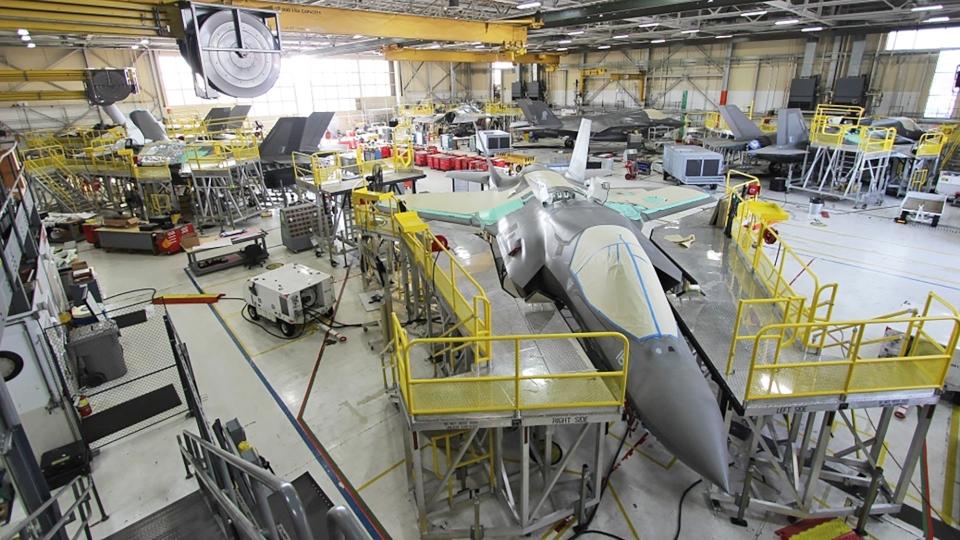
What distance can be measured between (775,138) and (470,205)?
23920 millimetres

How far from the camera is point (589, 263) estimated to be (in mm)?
7715

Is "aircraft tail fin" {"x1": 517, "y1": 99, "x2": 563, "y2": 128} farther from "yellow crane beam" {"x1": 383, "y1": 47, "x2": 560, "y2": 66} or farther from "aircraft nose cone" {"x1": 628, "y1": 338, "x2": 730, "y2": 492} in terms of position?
"aircraft nose cone" {"x1": 628, "y1": 338, "x2": 730, "y2": 492}

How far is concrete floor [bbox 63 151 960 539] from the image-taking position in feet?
23.8

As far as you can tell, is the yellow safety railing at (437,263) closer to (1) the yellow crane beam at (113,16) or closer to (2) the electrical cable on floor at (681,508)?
(2) the electrical cable on floor at (681,508)

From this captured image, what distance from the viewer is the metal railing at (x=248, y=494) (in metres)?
3.03

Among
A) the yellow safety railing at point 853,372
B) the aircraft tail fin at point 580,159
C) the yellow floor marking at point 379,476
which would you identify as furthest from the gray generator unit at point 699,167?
the yellow floor marking at point 379,476

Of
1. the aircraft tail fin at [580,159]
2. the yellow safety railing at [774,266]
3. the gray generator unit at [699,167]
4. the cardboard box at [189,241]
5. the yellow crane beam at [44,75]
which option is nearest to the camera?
the yellow safety railing at [774,266]

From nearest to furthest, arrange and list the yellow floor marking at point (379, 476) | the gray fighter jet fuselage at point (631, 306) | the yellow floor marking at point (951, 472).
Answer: the gray fighter jet fuselage at point (631, 306)
the yellow floor marking at point (951, 472)
the yellow floor marking at point (379, 476)

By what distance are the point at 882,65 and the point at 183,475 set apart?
43.5 m

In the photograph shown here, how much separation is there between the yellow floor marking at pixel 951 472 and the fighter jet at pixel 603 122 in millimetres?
28292

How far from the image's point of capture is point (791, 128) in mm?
26078

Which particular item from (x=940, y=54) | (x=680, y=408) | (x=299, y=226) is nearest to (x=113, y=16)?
(x=299, y=226)

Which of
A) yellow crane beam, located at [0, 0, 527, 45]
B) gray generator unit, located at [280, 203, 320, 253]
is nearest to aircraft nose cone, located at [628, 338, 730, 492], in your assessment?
yellow crane beam, located at [0, 0, 527, 45]

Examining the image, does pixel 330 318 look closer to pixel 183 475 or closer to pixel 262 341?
pixel 262 341
